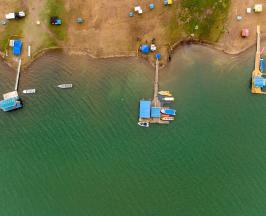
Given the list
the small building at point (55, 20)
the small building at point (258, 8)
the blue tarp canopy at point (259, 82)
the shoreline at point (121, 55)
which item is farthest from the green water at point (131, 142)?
the small building at point (258, 8)

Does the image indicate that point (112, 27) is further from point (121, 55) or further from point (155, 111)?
point (155, 111)

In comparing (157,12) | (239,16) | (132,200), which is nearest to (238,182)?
(132,200)

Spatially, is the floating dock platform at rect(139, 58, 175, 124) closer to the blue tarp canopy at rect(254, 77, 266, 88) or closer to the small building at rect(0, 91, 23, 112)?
the blue tarp canopy at rect(254, 77, 266, 88)

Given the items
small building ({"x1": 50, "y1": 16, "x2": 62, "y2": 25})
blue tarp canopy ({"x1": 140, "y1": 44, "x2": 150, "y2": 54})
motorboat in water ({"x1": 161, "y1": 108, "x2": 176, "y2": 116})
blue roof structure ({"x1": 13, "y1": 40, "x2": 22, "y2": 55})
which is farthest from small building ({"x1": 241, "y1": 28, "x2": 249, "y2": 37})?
blue roof structure ({"x1": 13, "y1": 40, "x2": 22, "y2": 55})

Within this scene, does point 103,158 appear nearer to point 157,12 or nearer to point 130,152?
point 130,152

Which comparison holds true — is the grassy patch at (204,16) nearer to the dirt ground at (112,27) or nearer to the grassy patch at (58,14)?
the dirt ground at (112,27)

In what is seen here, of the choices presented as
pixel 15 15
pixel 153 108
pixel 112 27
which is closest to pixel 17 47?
pixel 15 15
